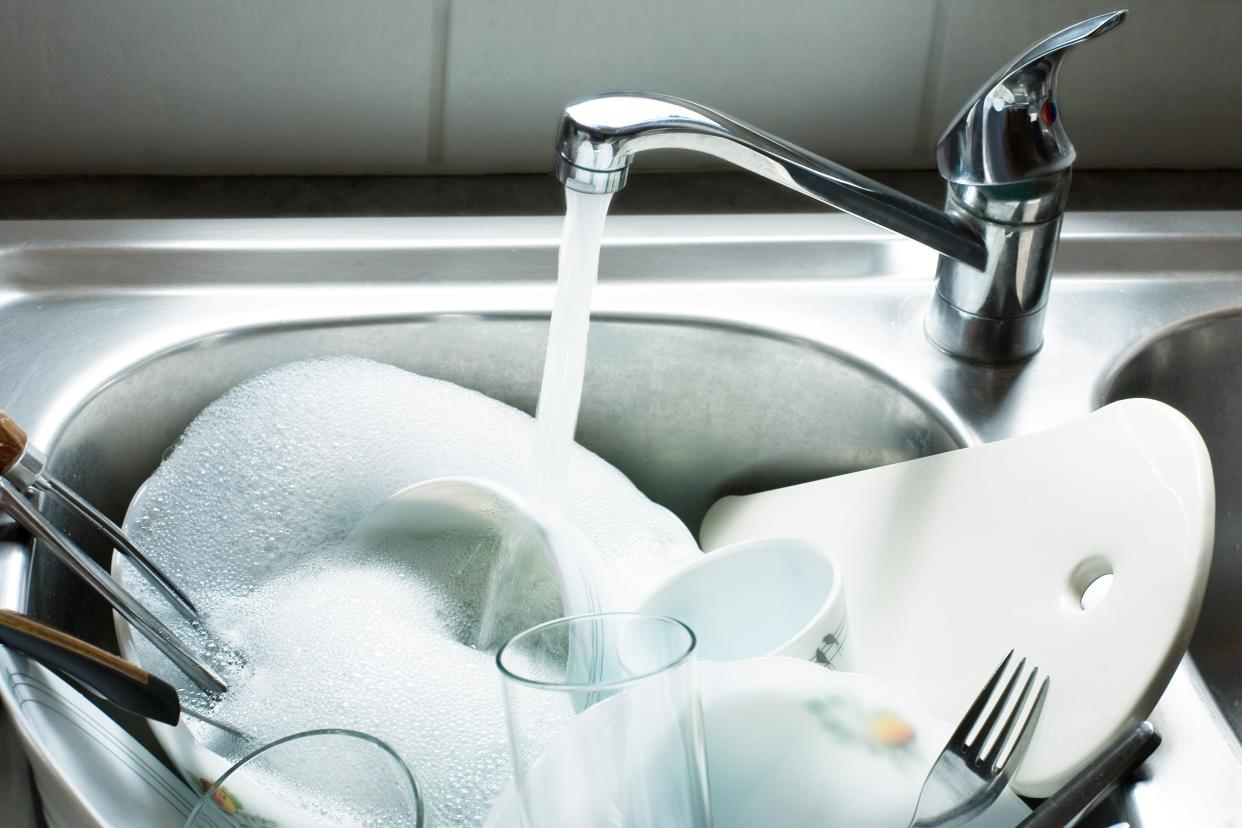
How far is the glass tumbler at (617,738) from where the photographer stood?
0.33 metres

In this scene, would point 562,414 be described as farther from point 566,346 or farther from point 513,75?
point 513,75

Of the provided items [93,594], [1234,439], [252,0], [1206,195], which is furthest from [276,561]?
[1206,195]

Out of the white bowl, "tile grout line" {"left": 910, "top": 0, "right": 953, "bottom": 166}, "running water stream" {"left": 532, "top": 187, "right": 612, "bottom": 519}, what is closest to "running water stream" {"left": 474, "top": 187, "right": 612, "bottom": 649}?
"running water stream" {"left": 532, "top": 187, "right": 612, "bottom": 519}

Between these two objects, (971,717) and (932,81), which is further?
(932,81)

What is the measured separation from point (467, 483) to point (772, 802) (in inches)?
8.7

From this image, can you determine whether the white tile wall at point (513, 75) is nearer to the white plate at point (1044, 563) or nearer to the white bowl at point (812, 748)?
the white plate at point (1044, 563)

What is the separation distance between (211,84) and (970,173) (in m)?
0.47

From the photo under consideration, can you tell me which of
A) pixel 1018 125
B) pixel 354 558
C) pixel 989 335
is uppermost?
pixel 1018 125

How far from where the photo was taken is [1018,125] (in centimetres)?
56

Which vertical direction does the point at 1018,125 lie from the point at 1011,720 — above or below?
above

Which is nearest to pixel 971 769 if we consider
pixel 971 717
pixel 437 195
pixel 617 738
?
pixel 971 717

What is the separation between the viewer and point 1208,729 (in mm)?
434

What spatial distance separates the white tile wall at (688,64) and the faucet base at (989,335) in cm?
27

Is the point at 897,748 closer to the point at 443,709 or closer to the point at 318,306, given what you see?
the point at 443,709
